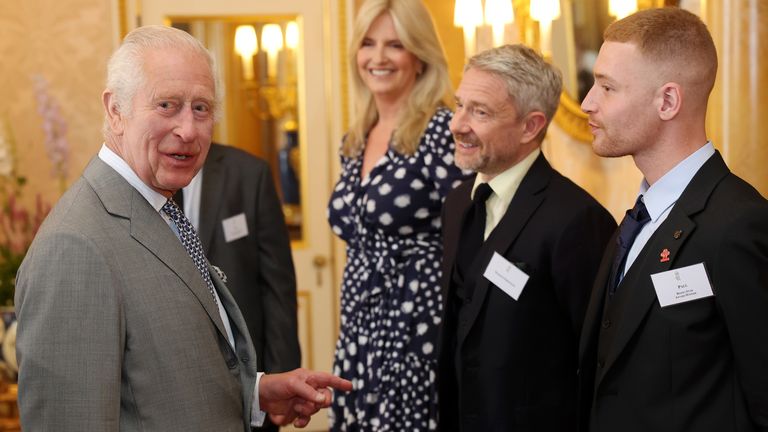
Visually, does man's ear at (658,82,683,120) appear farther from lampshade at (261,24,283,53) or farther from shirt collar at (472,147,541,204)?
lampshade at (261,24,283,53)

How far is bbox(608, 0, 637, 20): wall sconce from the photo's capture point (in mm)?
4395

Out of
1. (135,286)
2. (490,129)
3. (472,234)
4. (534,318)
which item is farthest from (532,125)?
(135,286)

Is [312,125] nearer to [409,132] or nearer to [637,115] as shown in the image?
[409,132]

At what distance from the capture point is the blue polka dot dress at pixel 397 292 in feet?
10.5

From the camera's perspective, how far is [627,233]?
85.6 inches

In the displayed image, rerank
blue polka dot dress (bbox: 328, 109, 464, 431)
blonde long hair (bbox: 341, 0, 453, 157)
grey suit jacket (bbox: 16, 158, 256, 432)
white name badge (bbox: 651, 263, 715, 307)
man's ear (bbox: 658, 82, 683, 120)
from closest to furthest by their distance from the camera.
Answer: grey suit jacket (bbox: 16, 158, 256, 432)
white name badge (bbox: 651, 263, 715, 307)
man's ear (bbox: 658, 82, 683, 120)
blue polka dot dress (bbox: 328, 109, 464, 431)
blonde long hair (bbox: 341, 0, 453, 157)

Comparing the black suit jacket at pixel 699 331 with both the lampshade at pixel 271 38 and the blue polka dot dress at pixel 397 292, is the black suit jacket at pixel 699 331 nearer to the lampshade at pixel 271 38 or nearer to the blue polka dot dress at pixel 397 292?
the blue polka dot dress at pixel 397 292

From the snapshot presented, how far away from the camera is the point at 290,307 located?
346cm

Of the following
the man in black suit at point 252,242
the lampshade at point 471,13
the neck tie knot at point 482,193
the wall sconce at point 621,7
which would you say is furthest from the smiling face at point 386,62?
the lampshade at point 471,13

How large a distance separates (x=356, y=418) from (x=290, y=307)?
0.48m

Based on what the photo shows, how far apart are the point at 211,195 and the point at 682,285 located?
1951 mm

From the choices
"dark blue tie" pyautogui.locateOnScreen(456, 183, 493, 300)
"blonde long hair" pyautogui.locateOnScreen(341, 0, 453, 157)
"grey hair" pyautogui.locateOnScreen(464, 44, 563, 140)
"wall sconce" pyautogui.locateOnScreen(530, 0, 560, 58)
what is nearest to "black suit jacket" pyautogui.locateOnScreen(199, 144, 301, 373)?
"blonde long hair" pyautogui.locateOnScreen(341, 0, 453, 157)

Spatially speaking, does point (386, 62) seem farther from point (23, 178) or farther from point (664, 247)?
point (23, 178)

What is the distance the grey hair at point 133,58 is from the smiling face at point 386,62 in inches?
67.1
